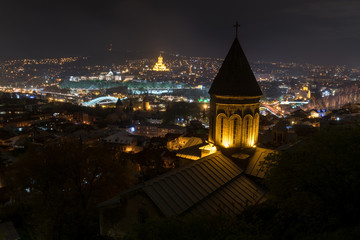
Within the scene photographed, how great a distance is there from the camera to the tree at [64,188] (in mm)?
10875

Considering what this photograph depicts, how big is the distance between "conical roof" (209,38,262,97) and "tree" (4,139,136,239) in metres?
6.67

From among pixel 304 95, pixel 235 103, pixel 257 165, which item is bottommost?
pixel 304 95

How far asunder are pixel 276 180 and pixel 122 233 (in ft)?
14.6

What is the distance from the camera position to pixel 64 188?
12.3 meters

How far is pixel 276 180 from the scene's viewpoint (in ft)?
23.6

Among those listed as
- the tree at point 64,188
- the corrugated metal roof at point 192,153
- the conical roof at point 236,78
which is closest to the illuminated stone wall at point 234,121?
the conical roof at point 236,78

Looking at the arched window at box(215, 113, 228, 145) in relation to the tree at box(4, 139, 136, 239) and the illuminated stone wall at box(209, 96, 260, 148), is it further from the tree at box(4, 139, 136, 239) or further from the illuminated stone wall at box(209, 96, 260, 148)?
the tree at box(4, 139, 136, 239)

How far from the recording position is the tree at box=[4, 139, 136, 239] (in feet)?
35.7

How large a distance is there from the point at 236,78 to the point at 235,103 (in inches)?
43.5

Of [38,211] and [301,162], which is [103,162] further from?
[301,162]

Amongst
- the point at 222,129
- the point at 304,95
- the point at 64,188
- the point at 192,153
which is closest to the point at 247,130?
the point at 222,129

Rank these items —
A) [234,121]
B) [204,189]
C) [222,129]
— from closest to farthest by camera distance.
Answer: [204,189], [234,121], [222,129]

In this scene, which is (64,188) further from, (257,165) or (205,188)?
(257,165)

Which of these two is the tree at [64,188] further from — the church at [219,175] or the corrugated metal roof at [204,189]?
the corrugated metal roof at [204,189]
